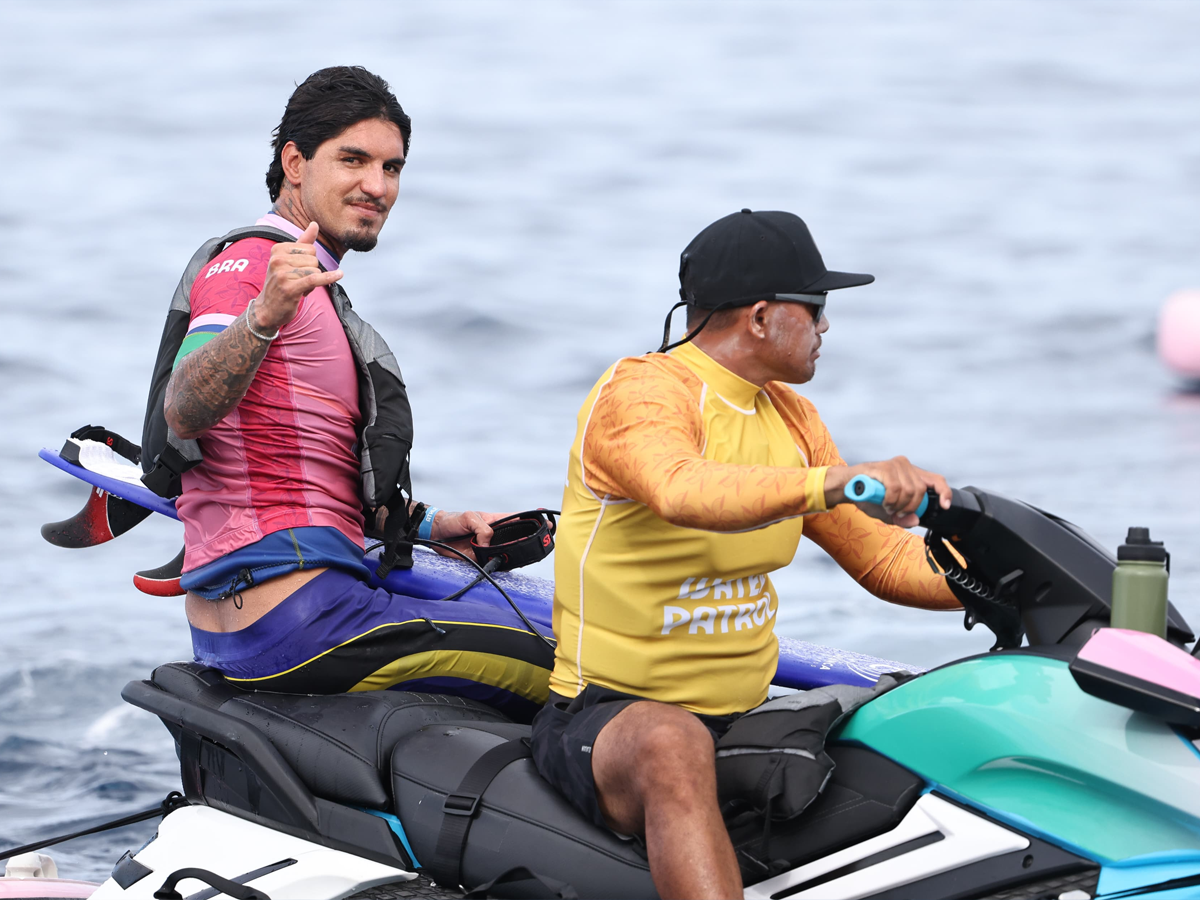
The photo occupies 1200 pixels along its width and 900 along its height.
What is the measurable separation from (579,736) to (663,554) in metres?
0.31

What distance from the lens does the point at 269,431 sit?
290 centimetres

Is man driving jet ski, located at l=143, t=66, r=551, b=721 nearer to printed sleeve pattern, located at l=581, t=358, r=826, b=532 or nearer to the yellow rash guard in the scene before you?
the yellow rash guard

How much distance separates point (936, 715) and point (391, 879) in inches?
36.6

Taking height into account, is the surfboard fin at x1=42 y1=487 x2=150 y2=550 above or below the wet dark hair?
below

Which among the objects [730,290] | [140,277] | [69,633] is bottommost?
[69,633]

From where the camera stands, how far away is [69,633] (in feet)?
24.7

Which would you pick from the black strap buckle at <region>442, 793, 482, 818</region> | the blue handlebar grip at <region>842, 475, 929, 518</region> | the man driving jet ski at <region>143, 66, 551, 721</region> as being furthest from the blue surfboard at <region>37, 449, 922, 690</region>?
the blue handlebar grip at <region>842, 475, 929, 518</region>

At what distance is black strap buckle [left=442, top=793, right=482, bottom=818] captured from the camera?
8.25 feet

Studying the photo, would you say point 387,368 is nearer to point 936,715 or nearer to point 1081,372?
point 936,715

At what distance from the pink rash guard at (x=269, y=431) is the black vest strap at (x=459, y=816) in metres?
0.63

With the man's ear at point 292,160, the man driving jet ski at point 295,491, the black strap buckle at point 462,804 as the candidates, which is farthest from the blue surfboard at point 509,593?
the man's ear at point 292,160

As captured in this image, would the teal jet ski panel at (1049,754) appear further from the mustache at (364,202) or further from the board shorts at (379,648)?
the mustache at (364,202)

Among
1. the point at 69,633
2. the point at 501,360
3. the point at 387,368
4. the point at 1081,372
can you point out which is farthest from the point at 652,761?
the point at 1081,372

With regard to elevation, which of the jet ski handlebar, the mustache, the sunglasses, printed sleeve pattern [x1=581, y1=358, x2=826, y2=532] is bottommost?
the jet ski handlebar
